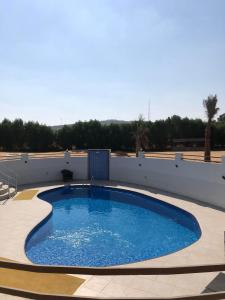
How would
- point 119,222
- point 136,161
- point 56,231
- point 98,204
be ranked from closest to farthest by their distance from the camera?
point 56,231 → point 119,222 → point 98,204 → point 136,161

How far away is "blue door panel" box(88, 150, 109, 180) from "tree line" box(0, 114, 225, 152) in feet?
47.0

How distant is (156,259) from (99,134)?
3276cm

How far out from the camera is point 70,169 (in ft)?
85.0

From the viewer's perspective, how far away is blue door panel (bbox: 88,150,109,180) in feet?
84.7

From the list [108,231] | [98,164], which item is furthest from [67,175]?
[108,231]

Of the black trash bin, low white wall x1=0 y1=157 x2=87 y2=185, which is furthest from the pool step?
the black trash bin

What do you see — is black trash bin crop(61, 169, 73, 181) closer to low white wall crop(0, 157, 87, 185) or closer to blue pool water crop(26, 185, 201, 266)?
low white wall crop(0, 157, 87, 185)

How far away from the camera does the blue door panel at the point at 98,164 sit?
1016 inches

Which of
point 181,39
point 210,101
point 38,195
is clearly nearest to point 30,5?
point 181,39

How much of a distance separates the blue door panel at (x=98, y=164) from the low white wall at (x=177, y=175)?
54cm

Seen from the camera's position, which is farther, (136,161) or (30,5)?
(136,161)

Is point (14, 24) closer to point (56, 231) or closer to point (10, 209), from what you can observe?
point (10, 209)

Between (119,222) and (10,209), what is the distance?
19.8 feet

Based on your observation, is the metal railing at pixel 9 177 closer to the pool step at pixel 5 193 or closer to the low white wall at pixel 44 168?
the low white wall at pixel 44 168
